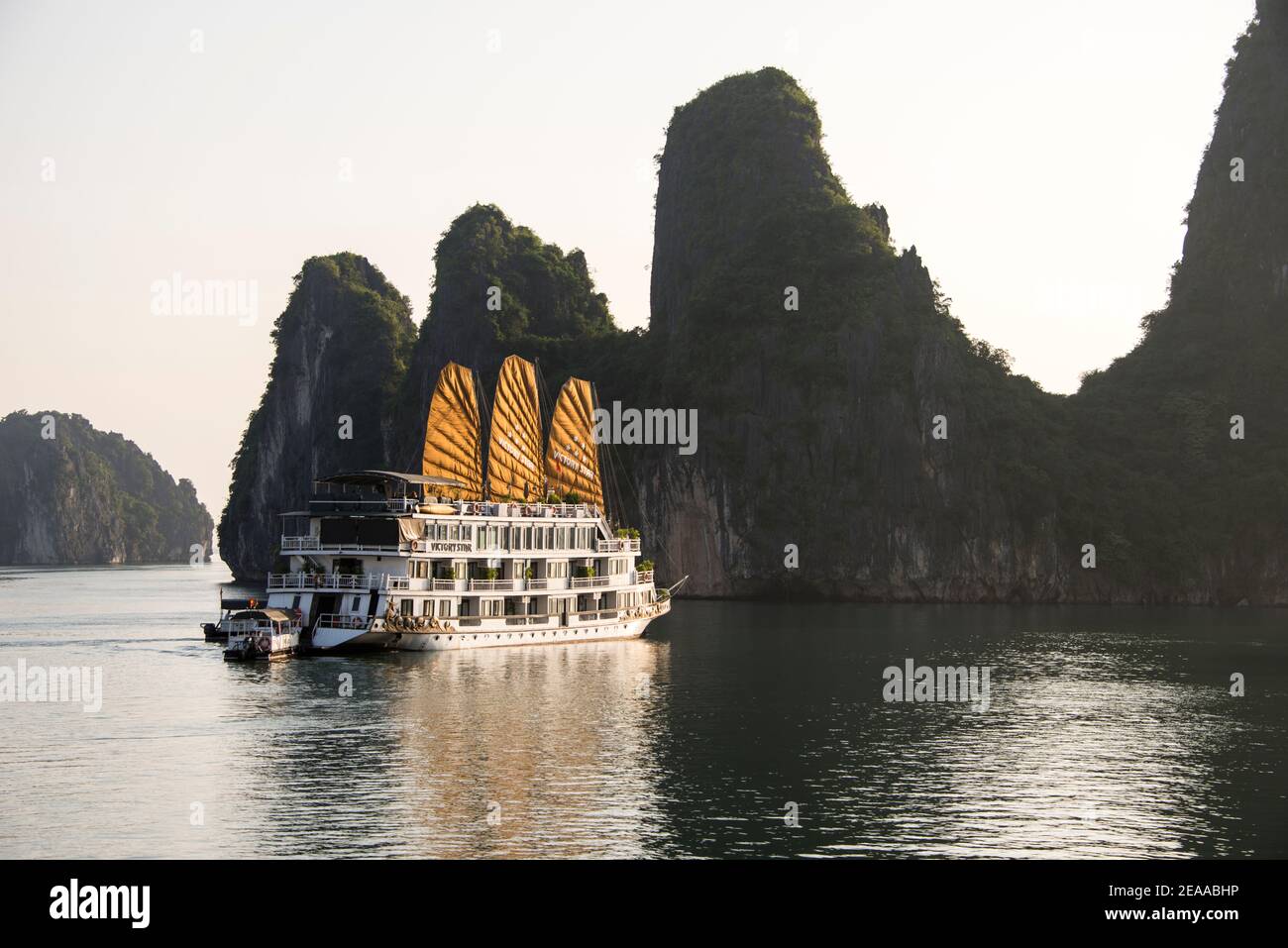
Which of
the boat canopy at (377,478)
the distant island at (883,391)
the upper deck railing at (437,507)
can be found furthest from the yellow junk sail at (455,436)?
the distant island at (883,391)

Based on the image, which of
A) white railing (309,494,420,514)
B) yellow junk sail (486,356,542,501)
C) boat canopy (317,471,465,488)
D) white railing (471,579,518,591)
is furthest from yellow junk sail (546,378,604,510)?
white railing (309,494,420,514)

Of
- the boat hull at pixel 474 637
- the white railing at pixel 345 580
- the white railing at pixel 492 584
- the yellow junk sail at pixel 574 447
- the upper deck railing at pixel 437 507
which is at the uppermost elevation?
the yellow junk sail at pixel 574 447

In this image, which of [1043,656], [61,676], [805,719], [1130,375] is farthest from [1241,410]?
[61,676]

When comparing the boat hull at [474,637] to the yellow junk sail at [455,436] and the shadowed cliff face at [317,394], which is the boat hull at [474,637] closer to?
the yellow junk sail at [455,436]

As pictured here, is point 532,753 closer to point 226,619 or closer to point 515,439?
point 226,619

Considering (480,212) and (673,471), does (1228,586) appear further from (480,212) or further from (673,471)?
(480,212)

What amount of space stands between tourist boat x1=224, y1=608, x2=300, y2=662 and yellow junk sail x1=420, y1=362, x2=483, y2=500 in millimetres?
11733

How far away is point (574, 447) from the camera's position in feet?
246

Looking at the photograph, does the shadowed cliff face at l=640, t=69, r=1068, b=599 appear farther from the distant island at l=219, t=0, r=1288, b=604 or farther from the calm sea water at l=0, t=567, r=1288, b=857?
the calm sea water at l=0, t=567, r=1288, b=857

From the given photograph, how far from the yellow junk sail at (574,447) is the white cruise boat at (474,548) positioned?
0.08m

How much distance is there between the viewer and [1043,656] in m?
63.5

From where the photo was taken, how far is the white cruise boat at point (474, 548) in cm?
5756
